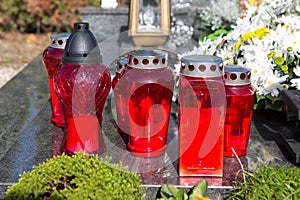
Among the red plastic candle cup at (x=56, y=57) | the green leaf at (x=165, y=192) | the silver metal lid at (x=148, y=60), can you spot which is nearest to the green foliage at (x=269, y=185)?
the green leaf at (x=165, y=192)

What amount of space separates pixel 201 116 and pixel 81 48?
55 cm

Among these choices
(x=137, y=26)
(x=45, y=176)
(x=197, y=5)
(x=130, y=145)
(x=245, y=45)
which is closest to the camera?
(x=45, y=176)

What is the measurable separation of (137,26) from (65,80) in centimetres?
250

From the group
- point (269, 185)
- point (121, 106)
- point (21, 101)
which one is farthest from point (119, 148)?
point (21, 101)

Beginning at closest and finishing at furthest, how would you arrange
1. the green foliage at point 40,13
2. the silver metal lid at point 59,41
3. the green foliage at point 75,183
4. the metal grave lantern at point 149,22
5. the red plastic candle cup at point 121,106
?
the green foliage at point 75,183, the red plastic candle cup at point 121,106, the silver metal lid at point 59,41, the metal grave lantern at point 149,22, the green foliage at point 40,13

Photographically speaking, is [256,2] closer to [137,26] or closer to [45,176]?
[137,26]

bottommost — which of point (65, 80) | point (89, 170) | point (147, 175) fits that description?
point (147, 175)

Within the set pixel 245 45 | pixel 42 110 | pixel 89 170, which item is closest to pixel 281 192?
pixel 89 170

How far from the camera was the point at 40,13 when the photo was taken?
8.52m

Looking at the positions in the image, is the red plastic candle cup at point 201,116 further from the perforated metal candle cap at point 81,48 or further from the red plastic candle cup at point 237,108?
the perforated metal candle cap at point 81,48

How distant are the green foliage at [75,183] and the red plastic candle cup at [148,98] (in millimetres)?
370

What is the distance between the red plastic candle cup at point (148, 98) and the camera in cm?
212

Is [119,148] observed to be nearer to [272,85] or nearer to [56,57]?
[56,57]

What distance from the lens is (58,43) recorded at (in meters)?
2.59
